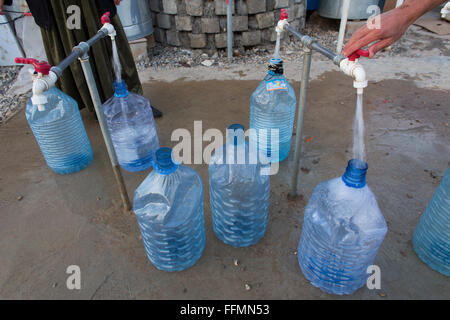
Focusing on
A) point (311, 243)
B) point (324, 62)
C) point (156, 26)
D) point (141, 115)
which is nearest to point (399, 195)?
point (311, 243)

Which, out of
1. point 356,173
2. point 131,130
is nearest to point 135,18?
point 131,130

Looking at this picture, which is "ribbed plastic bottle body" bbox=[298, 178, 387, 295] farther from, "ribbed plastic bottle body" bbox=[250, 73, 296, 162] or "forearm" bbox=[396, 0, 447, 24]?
"ribbed plastic bottle body" bbox=[250, 73, 296, 162]

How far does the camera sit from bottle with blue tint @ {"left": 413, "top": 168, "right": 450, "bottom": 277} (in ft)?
5.22

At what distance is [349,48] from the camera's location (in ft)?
4.49

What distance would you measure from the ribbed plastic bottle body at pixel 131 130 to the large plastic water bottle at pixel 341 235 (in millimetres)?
1464

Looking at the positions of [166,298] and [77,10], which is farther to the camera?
[77,10]

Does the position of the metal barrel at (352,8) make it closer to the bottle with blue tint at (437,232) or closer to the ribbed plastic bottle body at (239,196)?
the bottle with blue tint at (437,232)

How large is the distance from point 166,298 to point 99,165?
4.55 feet

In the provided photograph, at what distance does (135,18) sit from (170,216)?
3752mm

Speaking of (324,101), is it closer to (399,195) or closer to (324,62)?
(324,62)

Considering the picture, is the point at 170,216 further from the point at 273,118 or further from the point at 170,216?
the point at 273,118

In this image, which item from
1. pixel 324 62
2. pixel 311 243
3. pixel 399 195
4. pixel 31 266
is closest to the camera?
→ pixel 311 243

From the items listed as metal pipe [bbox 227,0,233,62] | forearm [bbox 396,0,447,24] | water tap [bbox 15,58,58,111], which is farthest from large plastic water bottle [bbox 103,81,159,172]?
metal pipe [bbox 227,0,233,62]

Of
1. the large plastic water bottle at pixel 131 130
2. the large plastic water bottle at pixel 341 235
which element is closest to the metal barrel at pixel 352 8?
the large plastic water bottle at pixel 131 130
